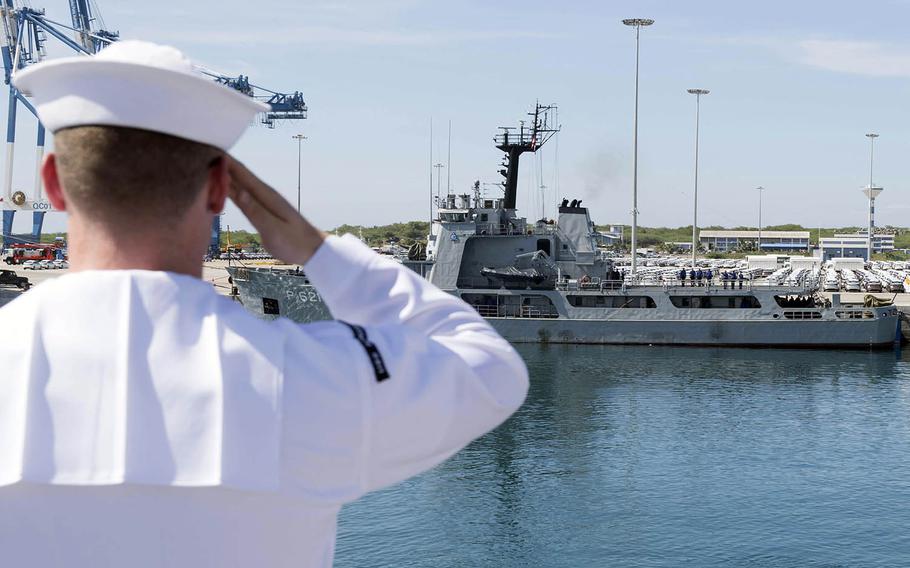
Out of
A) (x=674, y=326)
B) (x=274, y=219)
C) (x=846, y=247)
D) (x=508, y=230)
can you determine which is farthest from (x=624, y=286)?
(x=846, y=247)

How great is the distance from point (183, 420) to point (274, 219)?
1.21 ft

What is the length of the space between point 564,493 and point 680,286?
20.5 m

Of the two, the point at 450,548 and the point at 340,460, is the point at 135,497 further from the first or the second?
the point at 450,548

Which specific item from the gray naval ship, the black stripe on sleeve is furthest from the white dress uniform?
the gray naval ship

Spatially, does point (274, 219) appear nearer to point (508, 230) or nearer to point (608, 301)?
point (608, 301)

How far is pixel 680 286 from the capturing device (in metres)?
35.3

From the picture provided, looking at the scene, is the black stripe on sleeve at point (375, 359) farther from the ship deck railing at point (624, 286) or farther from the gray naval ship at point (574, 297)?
the ship deck railing at point (624, 286)

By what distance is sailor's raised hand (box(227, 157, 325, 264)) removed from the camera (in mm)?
1375

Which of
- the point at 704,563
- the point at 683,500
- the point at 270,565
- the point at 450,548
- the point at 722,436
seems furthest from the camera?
the point at 722,436

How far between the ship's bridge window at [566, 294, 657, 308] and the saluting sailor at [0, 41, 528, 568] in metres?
33.8

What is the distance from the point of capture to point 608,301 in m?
34.9

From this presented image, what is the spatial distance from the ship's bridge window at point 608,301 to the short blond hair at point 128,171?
3385cm

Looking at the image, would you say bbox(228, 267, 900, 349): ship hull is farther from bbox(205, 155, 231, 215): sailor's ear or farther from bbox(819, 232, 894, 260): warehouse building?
bbox(819, 232, 894, 260): warehouse building

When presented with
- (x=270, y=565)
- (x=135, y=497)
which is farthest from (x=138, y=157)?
(x=270, y=565)
